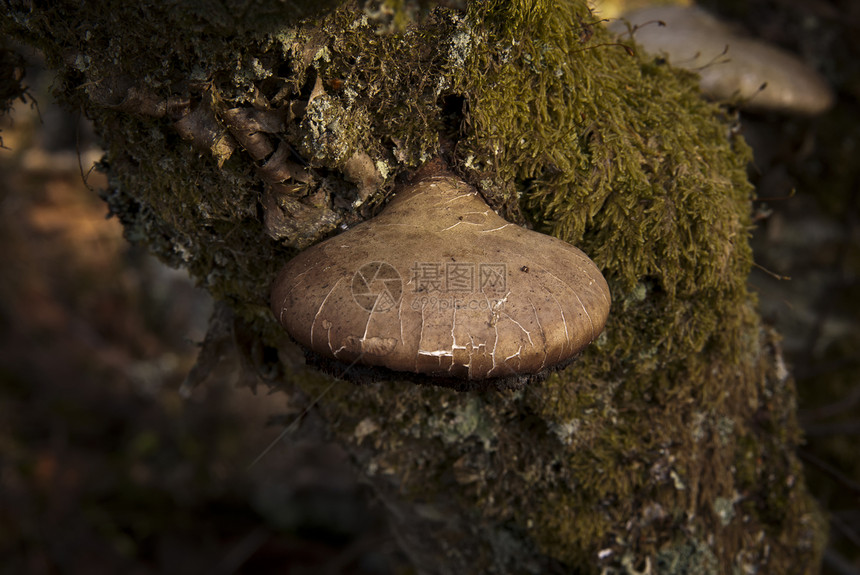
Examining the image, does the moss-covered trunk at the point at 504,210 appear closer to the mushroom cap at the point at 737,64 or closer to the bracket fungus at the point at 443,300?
the bracket fungus at the point at 443,300

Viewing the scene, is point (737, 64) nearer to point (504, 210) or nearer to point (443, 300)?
→ point (504, 210)

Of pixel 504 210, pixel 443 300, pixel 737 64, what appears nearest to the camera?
pixel 443 300

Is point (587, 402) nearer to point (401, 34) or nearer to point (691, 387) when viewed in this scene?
point (691, 387)

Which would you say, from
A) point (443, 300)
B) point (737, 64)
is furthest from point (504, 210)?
point (737, 64)

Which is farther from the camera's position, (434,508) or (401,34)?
(434,508)

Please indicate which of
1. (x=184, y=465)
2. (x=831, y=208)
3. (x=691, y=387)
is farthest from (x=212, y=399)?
Result: (x=831, y=208)

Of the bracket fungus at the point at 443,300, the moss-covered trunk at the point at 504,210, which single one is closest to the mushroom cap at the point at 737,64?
the moss-covered trunk at the point at 504,210

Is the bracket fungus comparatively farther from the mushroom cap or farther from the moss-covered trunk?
the mushroom cap
